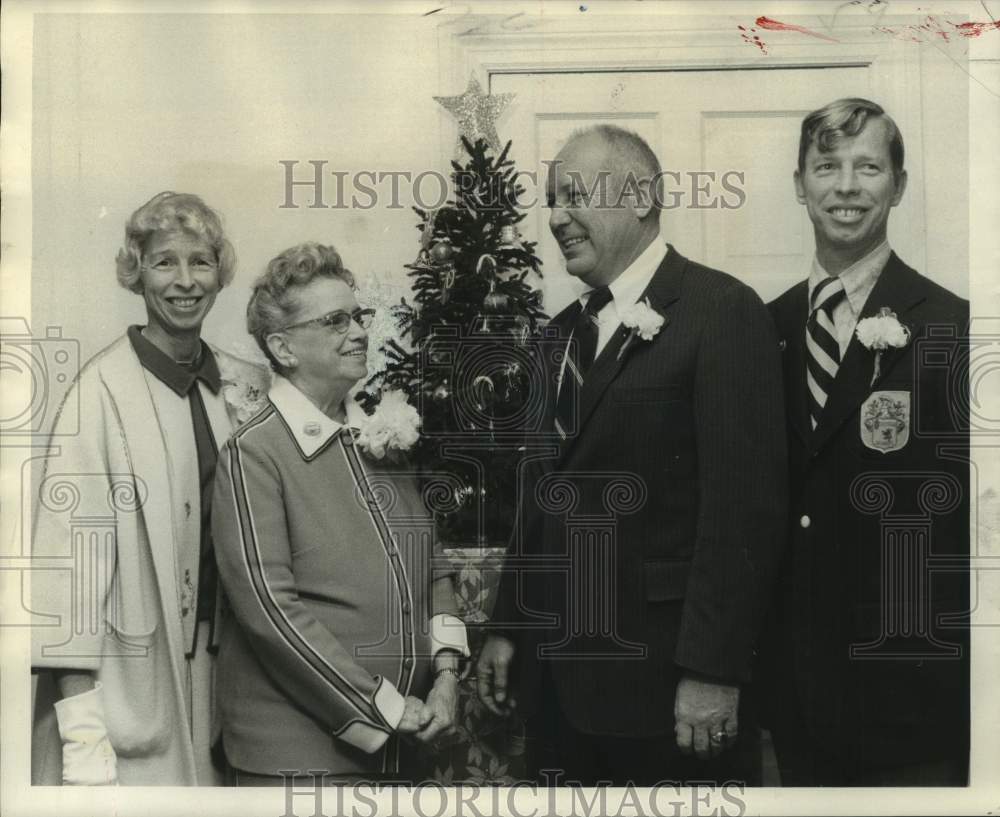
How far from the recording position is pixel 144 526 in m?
3.68

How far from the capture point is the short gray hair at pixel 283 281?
3672mm

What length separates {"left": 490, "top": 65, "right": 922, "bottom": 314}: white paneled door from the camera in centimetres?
367

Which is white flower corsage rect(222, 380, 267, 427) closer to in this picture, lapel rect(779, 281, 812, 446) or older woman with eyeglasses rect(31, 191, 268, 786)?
older woman with eyeglasses rect(31, 191, 268, 786)

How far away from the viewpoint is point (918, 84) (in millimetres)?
3713

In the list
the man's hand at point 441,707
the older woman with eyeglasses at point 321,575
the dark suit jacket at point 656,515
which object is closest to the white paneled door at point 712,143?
the dark suit jacket at point 656,515

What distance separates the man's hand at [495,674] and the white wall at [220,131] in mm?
1097

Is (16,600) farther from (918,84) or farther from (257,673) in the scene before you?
(918,84)

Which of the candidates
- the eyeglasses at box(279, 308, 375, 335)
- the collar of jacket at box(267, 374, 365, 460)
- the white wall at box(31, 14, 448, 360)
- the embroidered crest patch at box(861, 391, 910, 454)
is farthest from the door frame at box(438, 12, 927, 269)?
the collar of jacket at box(267, 374, 365, 460)

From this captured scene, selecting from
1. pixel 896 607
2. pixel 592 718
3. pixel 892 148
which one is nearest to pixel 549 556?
pixel 592 718

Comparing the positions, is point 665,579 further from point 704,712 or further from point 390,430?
point 390,430

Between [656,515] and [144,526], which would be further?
[144,526]

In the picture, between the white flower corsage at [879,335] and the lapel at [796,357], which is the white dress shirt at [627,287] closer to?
the lapel at [796,357]

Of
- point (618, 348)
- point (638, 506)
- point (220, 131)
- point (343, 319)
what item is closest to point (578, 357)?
point (618, 348)

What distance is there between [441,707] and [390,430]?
78 cm
